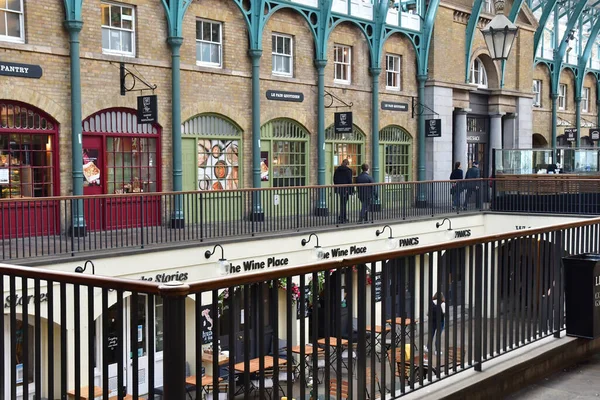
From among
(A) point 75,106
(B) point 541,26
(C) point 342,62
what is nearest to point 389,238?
(C) point 342,62

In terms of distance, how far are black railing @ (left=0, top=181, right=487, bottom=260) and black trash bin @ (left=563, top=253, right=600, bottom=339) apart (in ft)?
29.9

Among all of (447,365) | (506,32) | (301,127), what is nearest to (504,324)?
(447,365)

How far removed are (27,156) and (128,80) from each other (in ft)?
10.3

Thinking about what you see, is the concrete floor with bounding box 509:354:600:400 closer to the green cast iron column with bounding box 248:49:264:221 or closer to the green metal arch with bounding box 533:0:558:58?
the green cast iron column with bounding box 248:49:264:221

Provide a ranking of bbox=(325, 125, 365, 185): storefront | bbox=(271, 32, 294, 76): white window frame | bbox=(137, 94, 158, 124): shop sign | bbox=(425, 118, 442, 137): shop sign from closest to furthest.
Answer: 1. bbox=(137, 94, 158, 124): shop sign
2. bbox=(271, 32, 294, 76): white window frame
3. bbox=(325, 125, 365, 185): storefront
4. bbox=(425, 118, 442, 137): shop sign

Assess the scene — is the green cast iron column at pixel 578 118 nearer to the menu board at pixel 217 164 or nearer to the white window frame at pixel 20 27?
the menu board at pixel 217 164

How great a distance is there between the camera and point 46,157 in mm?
17125

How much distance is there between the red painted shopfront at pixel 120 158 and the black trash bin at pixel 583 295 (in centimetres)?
1239

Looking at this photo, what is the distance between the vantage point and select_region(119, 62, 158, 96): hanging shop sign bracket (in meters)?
18.0

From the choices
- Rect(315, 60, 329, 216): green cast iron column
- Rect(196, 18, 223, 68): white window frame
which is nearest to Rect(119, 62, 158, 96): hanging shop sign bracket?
Rect(196, 18, 223, 68): white window frame

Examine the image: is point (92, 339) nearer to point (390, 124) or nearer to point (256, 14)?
point (256, 14)

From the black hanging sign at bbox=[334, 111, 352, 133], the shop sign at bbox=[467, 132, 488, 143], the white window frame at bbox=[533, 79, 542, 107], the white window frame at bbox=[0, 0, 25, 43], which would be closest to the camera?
the white window frame at bbox=[0, 0, 25, 43]

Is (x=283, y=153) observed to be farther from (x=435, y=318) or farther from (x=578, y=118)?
(x=578, y=118)

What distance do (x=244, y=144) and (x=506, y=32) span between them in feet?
36.3
